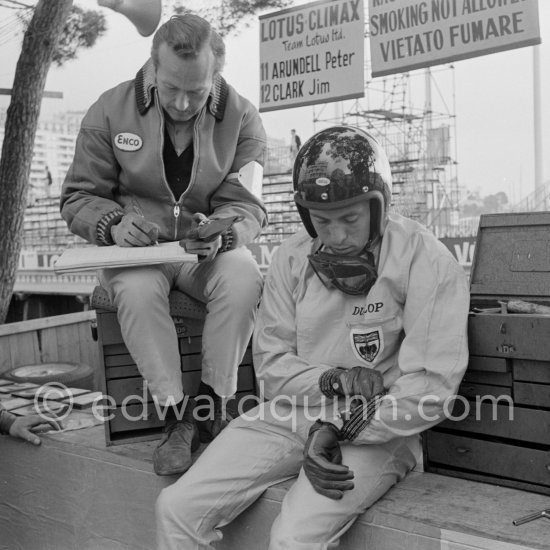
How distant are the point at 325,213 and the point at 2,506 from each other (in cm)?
175

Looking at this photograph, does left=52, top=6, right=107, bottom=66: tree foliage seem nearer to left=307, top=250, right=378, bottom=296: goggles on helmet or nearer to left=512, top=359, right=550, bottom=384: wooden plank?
left=307, top=250, right=378, bottom=296: goggles on helmet

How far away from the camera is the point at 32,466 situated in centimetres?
228

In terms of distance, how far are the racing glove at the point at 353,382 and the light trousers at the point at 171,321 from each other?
494 millimetres

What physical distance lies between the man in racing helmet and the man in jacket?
0.26 metres

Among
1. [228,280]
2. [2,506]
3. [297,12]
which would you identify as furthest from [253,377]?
[297,12]

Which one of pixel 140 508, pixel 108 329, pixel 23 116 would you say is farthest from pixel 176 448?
pixel 23 116

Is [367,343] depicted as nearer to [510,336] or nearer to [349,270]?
[349,270]

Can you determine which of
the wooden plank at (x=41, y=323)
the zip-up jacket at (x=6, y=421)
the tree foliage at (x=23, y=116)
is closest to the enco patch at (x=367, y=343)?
the zip-up jacket at (x=6, y=421)

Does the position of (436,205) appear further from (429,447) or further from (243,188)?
(429,447)

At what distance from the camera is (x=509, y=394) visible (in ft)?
5.13

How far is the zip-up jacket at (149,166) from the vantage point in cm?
206

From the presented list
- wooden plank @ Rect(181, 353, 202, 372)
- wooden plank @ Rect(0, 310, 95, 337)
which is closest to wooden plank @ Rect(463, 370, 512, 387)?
wooden plank @ Rect(181, 353, 202, 372)

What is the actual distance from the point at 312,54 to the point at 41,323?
7.10ft

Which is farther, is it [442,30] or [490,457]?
[442,30]
